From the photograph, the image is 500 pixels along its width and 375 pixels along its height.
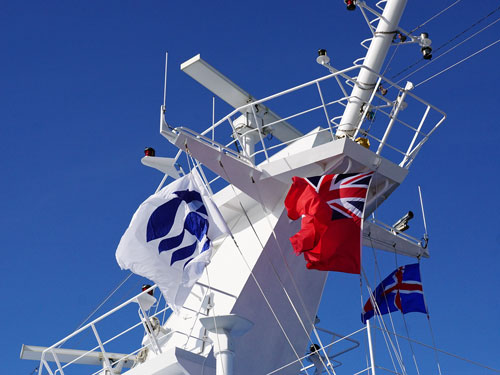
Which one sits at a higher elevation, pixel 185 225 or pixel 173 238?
pixel 185 225

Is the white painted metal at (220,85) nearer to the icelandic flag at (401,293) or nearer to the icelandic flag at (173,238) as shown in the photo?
the icelandic flag at (173,238)

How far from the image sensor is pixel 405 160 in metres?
13.3

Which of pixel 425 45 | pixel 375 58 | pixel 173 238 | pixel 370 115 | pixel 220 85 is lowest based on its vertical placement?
pixel 173 238

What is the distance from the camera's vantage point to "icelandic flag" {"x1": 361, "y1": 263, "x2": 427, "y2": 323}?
13938 millimetres

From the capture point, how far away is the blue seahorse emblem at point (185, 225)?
39.4 ft

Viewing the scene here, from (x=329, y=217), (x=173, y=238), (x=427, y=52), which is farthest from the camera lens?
(x=427, y=52)

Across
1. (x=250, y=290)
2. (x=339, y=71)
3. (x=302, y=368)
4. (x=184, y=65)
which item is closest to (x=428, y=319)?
(x=302, y=368)

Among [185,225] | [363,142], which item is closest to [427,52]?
[363,142]

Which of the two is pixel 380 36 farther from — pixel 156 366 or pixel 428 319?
pixel 156 366

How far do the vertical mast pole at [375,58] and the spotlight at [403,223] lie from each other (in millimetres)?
2194

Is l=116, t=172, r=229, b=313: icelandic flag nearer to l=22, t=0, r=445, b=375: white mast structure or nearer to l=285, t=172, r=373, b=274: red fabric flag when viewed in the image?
l=22, t=0, r=445, b=375: white mast structure

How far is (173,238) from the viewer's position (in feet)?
40.1

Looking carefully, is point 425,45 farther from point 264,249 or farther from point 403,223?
point 264,249

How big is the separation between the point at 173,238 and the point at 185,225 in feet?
0.97
